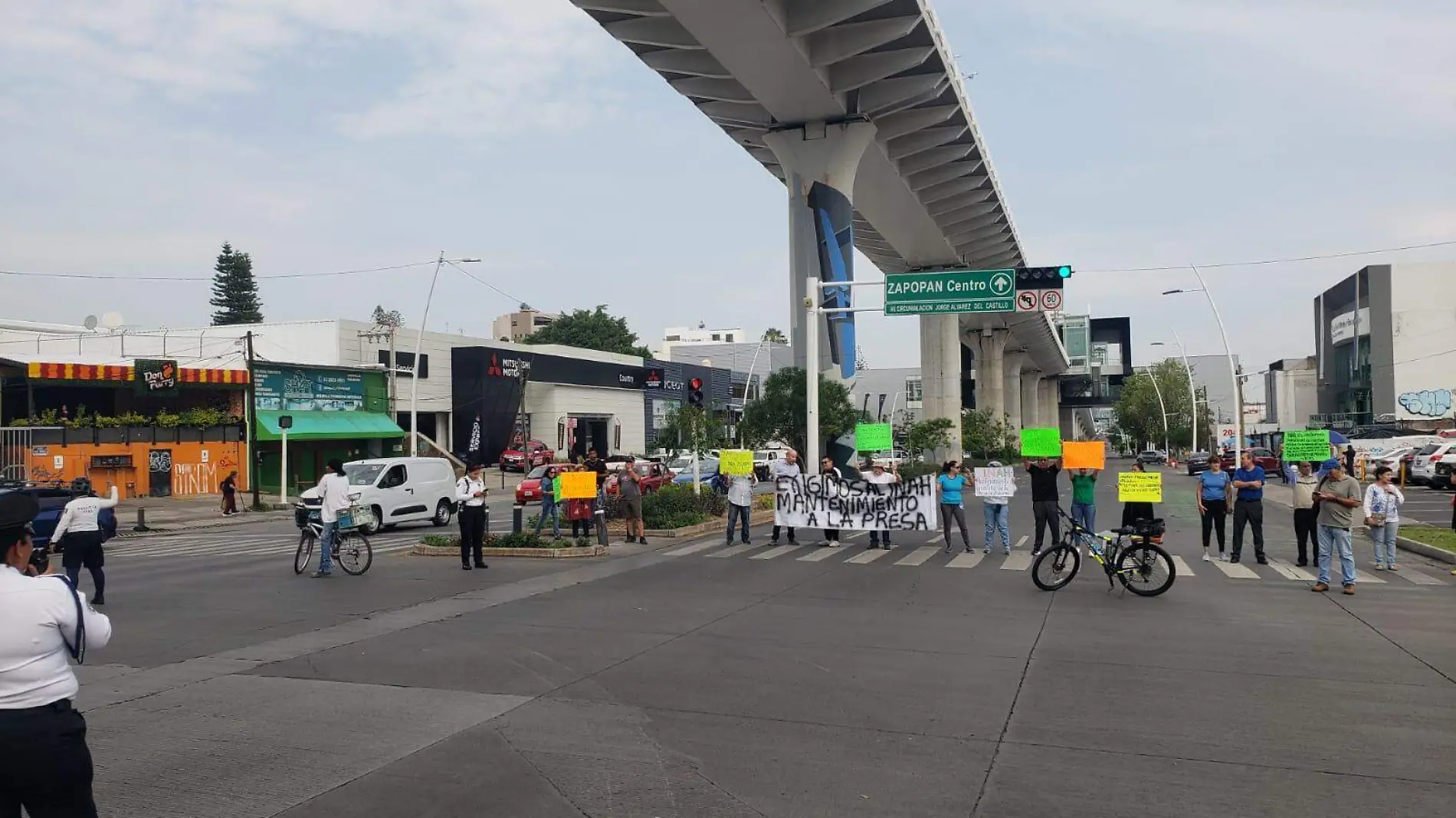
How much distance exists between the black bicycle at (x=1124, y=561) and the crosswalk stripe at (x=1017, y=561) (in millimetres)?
2460

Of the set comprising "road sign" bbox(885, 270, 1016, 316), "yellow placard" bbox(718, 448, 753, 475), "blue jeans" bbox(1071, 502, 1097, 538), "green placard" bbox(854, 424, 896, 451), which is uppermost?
"road sign" bbox(885, 270, 1016, 316)

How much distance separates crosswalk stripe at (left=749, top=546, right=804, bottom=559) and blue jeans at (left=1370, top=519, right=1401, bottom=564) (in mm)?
9198

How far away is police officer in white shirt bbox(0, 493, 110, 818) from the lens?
151 inches

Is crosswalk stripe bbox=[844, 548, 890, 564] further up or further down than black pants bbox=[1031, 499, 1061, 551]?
further down

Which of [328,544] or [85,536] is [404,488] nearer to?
[328,544]

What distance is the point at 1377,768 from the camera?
626 cm

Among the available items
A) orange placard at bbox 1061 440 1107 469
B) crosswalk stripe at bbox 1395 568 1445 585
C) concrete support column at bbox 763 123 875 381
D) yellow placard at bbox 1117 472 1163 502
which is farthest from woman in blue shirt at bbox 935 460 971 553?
concrete support column at bbox 763 123 875 381

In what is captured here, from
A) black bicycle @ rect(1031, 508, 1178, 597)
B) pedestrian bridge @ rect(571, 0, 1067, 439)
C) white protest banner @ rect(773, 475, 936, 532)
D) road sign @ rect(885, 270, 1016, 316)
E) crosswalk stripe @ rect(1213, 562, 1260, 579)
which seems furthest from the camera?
pedestrian bridge @ rect(571, 0, 1067, 439)

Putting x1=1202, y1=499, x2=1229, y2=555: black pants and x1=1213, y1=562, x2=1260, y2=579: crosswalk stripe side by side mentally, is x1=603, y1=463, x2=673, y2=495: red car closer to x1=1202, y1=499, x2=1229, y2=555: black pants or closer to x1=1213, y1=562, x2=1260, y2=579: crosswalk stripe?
x1=1202, y1=499, x2=1229, y2=555: black pants

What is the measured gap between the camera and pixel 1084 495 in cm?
1720

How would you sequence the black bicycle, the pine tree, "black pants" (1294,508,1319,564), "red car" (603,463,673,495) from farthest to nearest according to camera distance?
the pine tree < "red car" (603,463,673,495) < "black pants" (1294,508,1319,564) < the black bicycle

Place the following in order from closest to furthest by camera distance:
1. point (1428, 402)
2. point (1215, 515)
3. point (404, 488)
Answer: point (1215, 515) < point (404, 488) < point (1428, 402)

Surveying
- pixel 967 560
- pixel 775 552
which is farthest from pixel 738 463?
pixel 967 560

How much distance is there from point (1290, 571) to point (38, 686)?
16604mm
